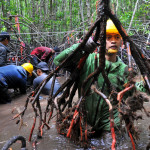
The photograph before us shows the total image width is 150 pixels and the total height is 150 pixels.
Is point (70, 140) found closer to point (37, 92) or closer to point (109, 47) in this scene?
point (37, 92)

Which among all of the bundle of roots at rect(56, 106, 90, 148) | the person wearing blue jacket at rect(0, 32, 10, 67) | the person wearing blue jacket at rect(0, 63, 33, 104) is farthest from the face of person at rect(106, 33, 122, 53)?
the person wearing blue jacket at rect(0, 32, 10, 67)

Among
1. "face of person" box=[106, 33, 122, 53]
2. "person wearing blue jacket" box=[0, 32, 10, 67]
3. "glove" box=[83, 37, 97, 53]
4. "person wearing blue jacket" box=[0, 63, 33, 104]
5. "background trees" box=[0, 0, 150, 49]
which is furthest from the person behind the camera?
"background trees" box=[0, 0, 150, 49]

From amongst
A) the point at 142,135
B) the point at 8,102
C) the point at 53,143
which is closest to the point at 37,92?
the point at 53,143

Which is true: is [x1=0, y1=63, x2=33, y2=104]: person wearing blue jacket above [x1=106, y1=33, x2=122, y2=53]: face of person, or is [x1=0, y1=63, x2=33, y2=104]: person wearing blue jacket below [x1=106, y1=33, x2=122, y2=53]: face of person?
below

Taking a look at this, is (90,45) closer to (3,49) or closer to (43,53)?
(3,49)

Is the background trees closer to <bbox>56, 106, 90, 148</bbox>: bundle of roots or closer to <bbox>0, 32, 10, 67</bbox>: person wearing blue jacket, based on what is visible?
<bbox>0, 32, 10, 67</bbox>: person wearing blue jacket

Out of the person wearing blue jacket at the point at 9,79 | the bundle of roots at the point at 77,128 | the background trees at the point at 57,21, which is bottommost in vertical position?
the person wearing blue jacket at the point at 9,79

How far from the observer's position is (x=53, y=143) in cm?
194

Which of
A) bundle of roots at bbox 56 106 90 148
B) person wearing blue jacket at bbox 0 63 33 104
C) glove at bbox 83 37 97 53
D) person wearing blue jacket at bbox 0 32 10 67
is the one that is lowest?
person wearing blue jacket at bbox 0 63 33 104

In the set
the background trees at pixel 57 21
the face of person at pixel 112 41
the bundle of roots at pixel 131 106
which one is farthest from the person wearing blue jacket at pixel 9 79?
the bundle of roots at pixel 131 106

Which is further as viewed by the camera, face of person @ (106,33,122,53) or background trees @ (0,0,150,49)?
background trees @ (0,0,150,49)

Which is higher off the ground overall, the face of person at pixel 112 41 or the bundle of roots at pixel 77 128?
the face of person at pixel 112 41

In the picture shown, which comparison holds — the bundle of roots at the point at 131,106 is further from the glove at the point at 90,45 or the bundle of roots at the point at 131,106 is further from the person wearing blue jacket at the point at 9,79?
the person wearing blue jacket at the point at 9,79

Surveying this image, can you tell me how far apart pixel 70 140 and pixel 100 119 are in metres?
0.49
